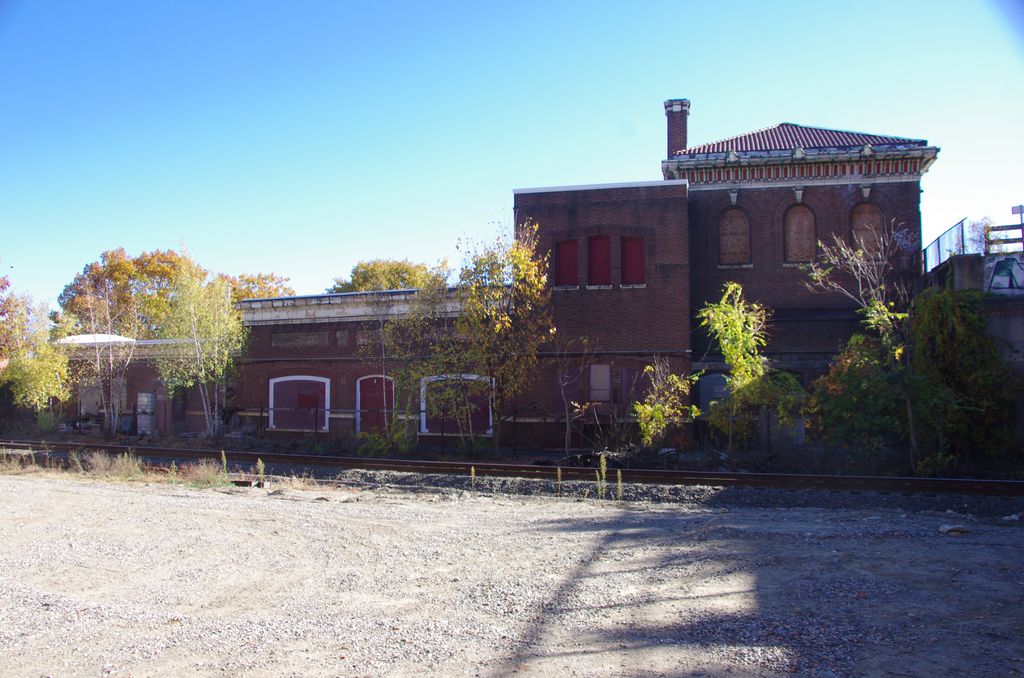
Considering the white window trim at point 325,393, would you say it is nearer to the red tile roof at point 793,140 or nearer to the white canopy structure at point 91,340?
the white canopy structure at point 91,340

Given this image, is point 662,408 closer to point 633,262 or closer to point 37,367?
point 633,262

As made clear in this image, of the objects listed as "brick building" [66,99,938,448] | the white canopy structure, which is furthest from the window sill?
the white canopy structure

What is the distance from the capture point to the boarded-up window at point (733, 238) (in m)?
24.0

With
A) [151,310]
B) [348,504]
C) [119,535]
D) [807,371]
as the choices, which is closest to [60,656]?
[119,535]

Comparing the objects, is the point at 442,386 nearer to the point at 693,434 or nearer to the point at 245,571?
the point at 693,434

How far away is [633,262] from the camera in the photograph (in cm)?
2272

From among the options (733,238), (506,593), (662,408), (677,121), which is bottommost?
(506,593)

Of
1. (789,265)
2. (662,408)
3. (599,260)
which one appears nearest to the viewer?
(662,408)

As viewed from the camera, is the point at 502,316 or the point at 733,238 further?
the point at 733,238

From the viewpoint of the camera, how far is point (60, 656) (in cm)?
536

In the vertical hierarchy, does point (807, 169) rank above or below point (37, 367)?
above

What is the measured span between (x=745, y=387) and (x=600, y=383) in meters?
Answer: 5.44

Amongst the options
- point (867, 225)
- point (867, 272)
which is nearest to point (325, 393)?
point (867, 272)

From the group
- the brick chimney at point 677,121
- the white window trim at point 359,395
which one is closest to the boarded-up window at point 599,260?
the brick chimney at point 677,121
